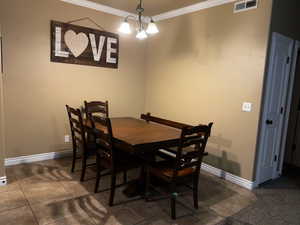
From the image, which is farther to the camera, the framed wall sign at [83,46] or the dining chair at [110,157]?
the framed wall sign at [83,46]

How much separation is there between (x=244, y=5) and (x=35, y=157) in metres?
3.71

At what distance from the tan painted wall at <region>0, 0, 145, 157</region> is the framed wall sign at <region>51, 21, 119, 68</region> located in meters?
0.09

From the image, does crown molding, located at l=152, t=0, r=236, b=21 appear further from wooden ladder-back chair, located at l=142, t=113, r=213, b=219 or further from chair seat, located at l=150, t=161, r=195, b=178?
chair seat, located at l=150, t=161, r=195, b=178

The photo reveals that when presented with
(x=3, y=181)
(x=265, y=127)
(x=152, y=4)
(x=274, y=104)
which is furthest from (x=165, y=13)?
Result: (x=3, y=181)

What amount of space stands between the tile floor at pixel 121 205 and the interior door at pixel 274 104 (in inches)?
12.7

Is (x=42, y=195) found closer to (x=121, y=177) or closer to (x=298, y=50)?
(x=121, y=177)

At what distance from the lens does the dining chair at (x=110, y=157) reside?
229 centimetres

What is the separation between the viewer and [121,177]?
10.2 feet

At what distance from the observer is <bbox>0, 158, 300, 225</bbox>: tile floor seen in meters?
2.16

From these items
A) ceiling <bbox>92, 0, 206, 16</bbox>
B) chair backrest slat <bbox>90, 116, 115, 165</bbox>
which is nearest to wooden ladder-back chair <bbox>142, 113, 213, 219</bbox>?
chair backrest slat <bbox>90, 116, 115, 165</bbox>

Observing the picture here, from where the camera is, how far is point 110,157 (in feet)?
7.69

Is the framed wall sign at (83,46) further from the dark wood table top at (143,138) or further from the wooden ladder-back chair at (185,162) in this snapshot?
the wooden ladder-back chair at (185,162)

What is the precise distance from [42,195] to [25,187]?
318 mm

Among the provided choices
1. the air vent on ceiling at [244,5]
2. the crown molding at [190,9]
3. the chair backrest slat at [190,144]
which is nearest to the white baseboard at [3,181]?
the chair backrest slat at [190,144]
